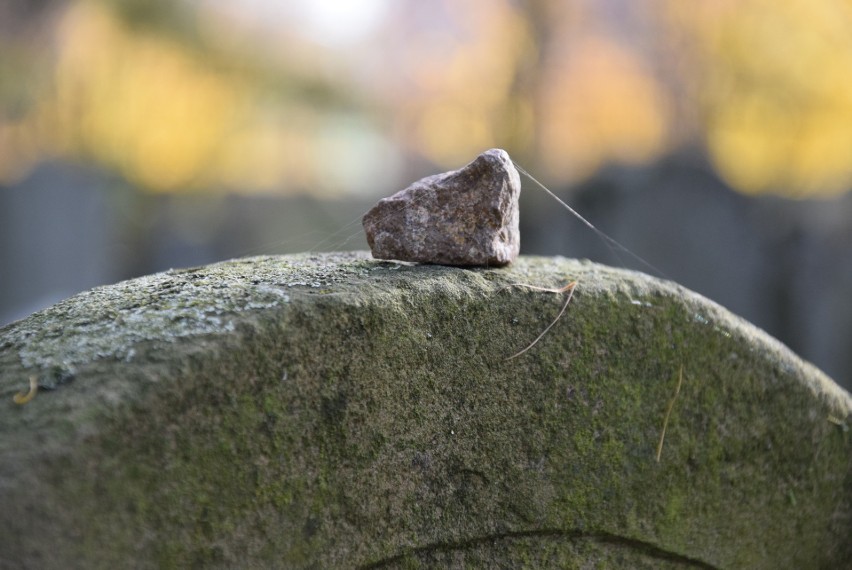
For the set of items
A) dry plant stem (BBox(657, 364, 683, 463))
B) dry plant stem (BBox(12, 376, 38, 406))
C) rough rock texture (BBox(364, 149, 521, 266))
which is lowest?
dry plant stem (BBox(657, 364, 683, 463))

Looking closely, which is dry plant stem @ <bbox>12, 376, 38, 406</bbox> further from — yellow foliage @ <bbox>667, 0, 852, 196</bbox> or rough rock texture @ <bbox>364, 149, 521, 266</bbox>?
yellow foliage @ <bbox>667, 0, 852, 196</bbox>

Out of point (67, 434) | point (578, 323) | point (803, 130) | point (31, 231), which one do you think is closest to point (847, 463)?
point (578, 323)

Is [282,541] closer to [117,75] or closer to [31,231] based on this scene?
[31,231]

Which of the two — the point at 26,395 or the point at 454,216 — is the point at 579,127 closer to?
the point at 454,216

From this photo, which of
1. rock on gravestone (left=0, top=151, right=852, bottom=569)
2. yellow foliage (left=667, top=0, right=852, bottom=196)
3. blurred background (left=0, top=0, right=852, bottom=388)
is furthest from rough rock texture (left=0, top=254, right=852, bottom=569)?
yellow foliage (left=667, top=0, right=852, bottom=196)

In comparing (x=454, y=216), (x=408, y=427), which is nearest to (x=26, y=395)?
(x=408, y=427)

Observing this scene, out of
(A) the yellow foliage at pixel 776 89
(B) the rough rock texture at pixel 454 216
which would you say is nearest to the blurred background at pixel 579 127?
(A) the yellow foliage at pixel 776 89
